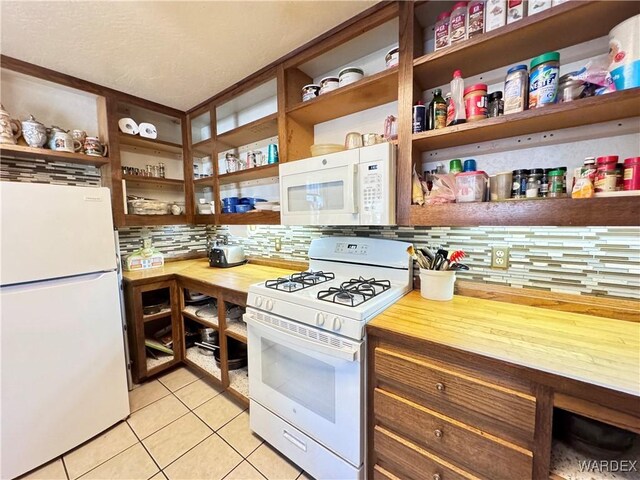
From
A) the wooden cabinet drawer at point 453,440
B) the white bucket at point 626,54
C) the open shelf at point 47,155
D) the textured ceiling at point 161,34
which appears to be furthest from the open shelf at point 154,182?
the white bucket at point 626,54

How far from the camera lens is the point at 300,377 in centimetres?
125

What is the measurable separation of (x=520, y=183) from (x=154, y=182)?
2.68 metres

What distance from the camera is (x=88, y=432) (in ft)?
4.76

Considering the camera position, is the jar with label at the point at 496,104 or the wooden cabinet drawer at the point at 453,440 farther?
the jar with label at the point at 496,104

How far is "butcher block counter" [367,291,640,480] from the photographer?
688 mm

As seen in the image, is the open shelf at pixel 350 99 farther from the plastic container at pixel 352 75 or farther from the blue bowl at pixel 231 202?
the blue bowl at pixel 231 202

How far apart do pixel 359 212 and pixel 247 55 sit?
1.24 metres

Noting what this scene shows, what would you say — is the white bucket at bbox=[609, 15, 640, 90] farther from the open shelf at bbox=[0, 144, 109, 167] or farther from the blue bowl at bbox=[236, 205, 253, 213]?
the open shelf at bbox=[0, 144, 109, 167]

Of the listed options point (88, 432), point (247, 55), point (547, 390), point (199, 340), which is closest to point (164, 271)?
point (199, 340)

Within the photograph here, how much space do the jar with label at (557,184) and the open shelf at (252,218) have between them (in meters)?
1.43

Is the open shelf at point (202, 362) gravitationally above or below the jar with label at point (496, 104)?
below

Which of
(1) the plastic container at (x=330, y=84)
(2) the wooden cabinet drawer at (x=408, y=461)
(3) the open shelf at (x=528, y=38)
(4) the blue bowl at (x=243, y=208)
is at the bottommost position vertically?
(2) the wooden cabinet drawer at (x=408, y=461)

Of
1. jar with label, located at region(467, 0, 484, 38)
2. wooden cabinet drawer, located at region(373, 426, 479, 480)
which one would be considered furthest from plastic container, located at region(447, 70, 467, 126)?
wooden cabinet drawer, located at region(373, 426, 479, 480)

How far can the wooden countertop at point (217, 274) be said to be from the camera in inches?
67.7
